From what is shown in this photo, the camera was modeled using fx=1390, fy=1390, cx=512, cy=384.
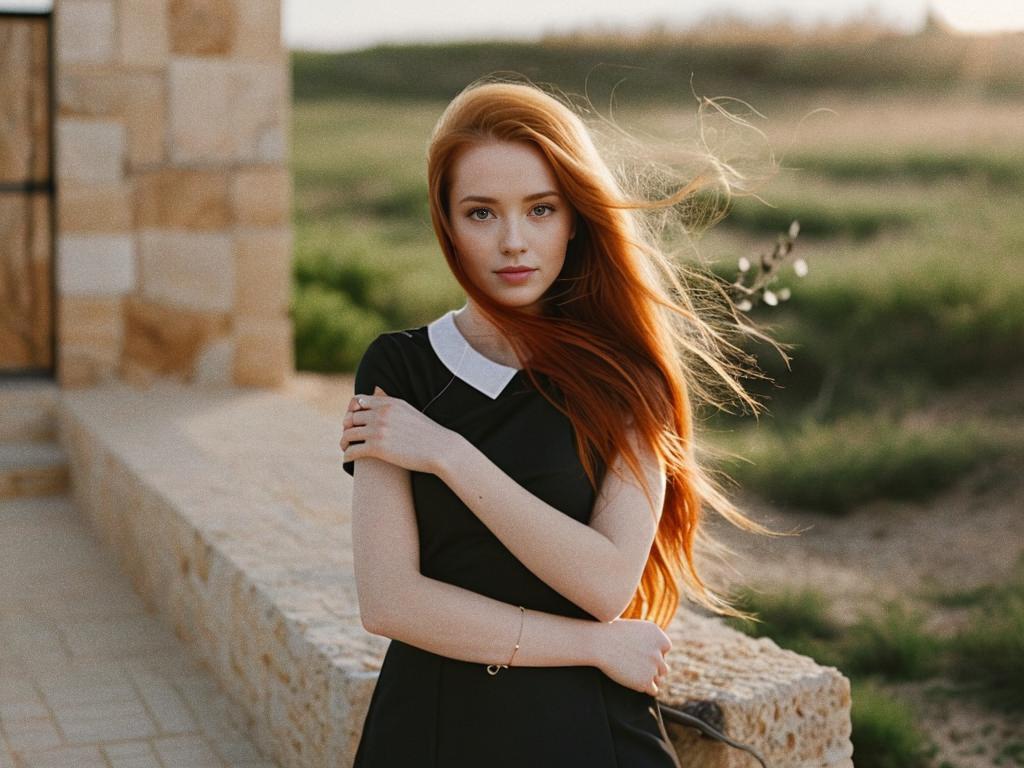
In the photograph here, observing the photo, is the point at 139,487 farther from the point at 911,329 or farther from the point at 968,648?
the point at 911,329

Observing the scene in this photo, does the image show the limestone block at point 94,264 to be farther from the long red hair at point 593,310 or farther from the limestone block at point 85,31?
the long red hair at point 593,310

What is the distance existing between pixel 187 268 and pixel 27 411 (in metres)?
0.81

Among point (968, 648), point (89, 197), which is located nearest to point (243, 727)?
point (968, 648)

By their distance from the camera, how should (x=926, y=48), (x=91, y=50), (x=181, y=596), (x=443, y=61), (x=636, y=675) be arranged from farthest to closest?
(x=443, y=61) → (x=926, y=48) → (x=91, y=50) → (x=181, y=596) → (x=636, y=675)

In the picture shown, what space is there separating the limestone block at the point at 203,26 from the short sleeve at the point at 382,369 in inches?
148

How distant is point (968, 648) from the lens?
14.3 ft

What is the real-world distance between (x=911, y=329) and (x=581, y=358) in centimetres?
800

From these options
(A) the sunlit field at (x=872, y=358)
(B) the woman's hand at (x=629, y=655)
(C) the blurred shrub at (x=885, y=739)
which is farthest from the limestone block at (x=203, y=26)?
(B) the woman's hand at (x=629, y=655)

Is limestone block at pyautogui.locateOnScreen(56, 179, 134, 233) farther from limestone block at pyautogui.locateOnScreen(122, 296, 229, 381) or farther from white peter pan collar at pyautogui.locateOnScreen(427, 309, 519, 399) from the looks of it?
white peter pan collar at pyautogui.locateOnScreen(427, 309, 519, 399)

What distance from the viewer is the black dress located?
183 centimetres

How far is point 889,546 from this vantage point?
19.7 ft

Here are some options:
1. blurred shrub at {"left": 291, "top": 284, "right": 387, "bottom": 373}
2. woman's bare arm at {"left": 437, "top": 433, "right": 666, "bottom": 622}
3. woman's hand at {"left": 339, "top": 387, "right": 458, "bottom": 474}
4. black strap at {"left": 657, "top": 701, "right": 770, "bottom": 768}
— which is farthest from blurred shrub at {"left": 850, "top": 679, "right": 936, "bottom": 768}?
blurred shrub at {"left": 291, "top": 284, "right": 387, "bottom": 373}

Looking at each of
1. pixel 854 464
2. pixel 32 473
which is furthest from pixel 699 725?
pixel 854 464

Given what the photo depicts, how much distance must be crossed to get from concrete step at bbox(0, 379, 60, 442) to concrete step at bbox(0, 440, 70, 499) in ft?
0.34
